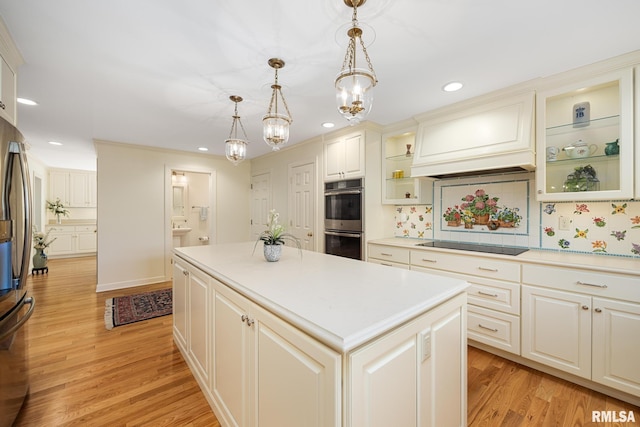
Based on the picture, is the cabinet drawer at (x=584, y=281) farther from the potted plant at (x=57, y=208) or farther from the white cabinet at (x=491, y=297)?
the potted plant at (x=57, y=208)

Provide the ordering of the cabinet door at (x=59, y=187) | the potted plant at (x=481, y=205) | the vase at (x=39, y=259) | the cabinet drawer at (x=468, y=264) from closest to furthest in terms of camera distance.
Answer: the cabinet drawer at (x=468, y=264) → the potted plant at (x=481, y=205) → the vase at (x=39, y=259) → the cabinet door at (x=59, y=187)

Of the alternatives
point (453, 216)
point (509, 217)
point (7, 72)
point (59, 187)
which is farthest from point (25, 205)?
point (59, 187)

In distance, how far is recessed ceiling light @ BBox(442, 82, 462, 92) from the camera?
2246 mm

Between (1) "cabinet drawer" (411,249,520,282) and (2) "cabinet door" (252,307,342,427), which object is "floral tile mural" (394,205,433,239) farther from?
(2) "cabinet door" (252,307,342,427)

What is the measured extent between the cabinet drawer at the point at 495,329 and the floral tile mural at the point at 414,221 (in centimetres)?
110

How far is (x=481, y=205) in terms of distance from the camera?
2830 mm

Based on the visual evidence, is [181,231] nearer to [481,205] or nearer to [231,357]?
[231,357]

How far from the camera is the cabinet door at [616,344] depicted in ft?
5.50

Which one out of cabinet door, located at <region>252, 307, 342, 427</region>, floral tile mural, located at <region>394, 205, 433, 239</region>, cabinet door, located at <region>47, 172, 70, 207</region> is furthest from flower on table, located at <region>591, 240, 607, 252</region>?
cabinet door, located at <region>47, 172, 70, 207</region>

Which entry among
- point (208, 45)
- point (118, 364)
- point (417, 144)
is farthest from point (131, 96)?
point (417, 144)

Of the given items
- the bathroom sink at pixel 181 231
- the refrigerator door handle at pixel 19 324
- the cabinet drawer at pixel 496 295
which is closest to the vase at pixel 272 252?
the refrigerator door handle at pixel 19 324

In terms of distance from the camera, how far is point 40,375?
204 cm

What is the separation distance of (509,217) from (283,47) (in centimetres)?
257

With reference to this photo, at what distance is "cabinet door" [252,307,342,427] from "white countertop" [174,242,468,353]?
0.05 meters
